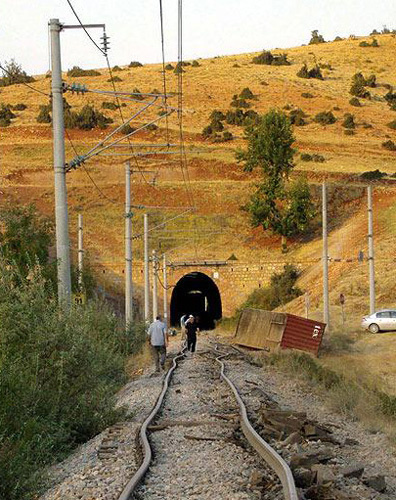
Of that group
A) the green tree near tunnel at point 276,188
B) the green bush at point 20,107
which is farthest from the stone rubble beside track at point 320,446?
the green bush at point 20,107

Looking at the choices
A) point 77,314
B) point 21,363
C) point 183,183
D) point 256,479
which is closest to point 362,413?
point 77,314

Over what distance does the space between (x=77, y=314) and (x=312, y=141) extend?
82.3 meters

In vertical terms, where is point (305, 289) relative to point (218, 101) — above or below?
below

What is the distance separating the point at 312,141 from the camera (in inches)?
3792

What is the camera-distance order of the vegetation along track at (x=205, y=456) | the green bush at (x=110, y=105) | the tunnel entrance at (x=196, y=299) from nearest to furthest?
the vegetation along track at (x=205, y=456), the tunnel entrance at (x=196, y=299), the green bush at (x=110, y=105)

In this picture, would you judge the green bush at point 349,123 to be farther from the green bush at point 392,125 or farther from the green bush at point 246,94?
the green bush at point 246,94

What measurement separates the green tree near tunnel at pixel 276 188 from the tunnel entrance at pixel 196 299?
673cm

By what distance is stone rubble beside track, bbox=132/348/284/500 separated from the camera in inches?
374

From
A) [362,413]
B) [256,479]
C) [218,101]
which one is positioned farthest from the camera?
[218,101]

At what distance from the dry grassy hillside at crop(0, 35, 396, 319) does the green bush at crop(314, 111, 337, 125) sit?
0.86 meters

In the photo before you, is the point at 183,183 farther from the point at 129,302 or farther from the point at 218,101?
the point at 129,302

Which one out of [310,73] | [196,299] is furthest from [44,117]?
[310,73]

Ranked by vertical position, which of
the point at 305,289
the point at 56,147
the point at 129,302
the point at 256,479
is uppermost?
the point at 56,147

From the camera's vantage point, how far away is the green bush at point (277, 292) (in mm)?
63438
